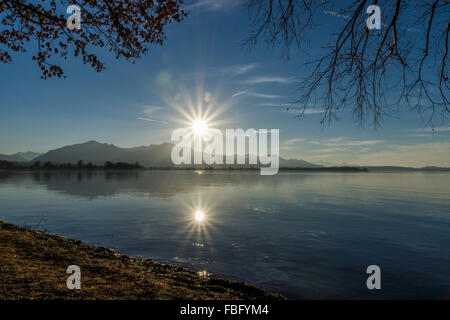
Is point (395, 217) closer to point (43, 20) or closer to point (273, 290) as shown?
point (273, 290)

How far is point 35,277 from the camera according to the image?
23.8ft

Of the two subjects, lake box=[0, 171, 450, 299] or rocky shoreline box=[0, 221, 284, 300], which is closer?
rocky shoreline box=[0, 221, 284, 300]

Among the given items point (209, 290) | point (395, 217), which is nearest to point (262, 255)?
point (209, 290)

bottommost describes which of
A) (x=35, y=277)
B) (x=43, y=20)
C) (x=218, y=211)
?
(x=218, y=211)

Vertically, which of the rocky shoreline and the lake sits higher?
the rocky shoreline

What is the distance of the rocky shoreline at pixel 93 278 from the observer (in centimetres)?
657

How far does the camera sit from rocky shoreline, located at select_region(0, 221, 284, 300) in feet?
21.5

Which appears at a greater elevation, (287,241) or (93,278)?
(93,278)

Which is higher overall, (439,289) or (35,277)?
(35,277)

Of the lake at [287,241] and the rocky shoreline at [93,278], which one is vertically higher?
the rocky shoreline at [93,278]

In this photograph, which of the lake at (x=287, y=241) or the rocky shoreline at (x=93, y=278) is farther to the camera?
the lake at (x=287, y=241)

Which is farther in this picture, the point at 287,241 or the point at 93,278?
the point at 287,241

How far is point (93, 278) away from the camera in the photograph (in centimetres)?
791
